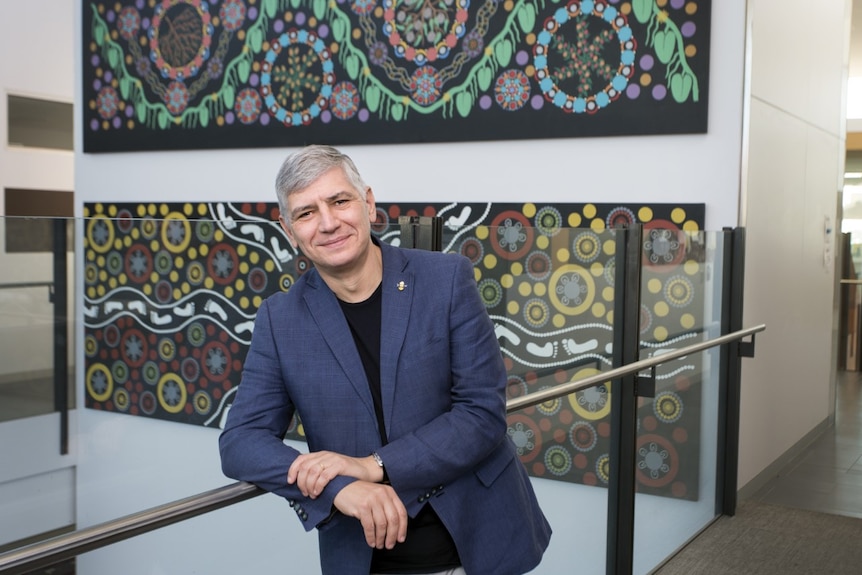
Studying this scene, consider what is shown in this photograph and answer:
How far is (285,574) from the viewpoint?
2.54 meters

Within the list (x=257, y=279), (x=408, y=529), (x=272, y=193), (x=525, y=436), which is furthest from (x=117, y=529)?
(x=272, y=193)

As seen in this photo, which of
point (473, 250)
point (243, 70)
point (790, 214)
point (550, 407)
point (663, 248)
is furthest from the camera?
point (243, 70)

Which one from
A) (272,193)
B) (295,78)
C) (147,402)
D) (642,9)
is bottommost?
(147,402)

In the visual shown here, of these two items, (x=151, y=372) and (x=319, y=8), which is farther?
(x=319, y=8)

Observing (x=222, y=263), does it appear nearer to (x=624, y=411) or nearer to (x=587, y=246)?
(x=587, y=246)

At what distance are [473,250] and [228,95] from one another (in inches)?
153

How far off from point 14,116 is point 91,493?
929 cm

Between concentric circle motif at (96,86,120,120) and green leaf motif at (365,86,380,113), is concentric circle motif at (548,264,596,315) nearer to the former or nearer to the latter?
green leaf motif at (365,86,380,113)

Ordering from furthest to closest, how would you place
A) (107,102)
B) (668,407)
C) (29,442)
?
(107,102), (668,407), (29,442)

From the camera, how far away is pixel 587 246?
145 inches

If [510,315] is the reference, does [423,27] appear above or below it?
above

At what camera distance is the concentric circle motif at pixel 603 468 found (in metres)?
3.71

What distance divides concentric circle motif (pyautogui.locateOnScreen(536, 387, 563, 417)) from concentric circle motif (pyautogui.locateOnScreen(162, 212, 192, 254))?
1365mm

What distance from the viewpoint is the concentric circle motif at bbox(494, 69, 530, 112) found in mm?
5496
